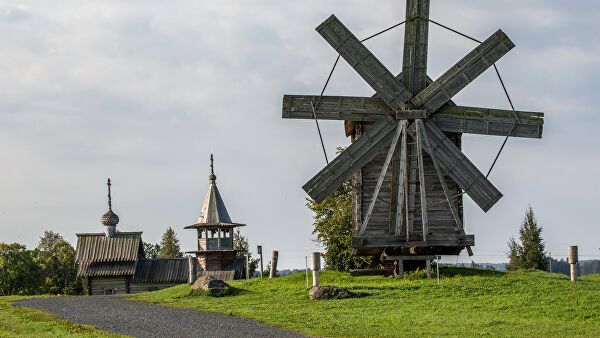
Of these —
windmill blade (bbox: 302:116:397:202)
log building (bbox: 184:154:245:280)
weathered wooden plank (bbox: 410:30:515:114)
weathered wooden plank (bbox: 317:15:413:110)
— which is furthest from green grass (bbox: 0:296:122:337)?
log building (bbox: 184:154:245:280)

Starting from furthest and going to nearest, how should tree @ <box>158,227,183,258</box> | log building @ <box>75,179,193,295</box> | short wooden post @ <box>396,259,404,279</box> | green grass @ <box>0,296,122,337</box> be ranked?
1. tree @ <box>158,227,183,258</box>
2. log building @ <box>75,179,193,295</box>
3. short wooden post @ <box>396,259,404,279</box>
4. green grass @ <box>0,296,122,337</box>

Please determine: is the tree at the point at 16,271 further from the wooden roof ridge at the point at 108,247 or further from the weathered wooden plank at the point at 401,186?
the weathered wooden plank at the point at 401,186

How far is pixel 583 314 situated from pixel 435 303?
13.7 ft

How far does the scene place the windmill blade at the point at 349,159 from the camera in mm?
31422

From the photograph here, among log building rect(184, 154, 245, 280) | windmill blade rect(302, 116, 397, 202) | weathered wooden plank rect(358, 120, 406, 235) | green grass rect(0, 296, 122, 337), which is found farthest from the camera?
log building rect(184, 154, 245, 280)

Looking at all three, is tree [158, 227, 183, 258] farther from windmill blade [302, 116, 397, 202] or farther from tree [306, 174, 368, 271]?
windmill blade [302, 116, 397, 202]

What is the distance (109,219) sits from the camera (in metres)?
71.6

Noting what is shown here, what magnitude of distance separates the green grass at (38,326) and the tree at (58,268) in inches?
2137

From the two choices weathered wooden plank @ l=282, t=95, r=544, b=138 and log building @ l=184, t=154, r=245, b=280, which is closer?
weathered wooden plank @ l=282, t=95, r=544, b=138

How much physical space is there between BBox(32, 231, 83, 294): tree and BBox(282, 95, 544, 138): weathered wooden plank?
173 feet

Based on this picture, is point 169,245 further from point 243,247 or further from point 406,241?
point 406,241

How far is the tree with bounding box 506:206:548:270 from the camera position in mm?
55031

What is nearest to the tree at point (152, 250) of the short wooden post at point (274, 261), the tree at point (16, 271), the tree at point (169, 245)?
the tree at point (169, 245)

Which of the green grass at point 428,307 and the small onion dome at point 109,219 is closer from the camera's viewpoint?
the green grass at point 428,307
